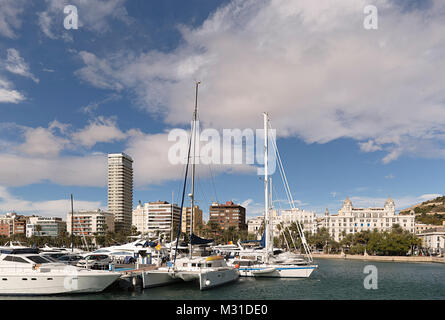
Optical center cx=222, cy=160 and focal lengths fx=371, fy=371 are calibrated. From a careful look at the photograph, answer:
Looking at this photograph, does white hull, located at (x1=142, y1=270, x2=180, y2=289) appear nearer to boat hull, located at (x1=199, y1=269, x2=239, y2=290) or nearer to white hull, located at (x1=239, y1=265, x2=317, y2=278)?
boat hull, located at (x1=199, y1=269, x2=239, y2=290)

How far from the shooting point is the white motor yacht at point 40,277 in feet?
96.7

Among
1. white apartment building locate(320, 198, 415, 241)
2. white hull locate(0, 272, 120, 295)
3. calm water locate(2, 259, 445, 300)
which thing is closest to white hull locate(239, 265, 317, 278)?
calm water locate(2, 259, 445, 300)

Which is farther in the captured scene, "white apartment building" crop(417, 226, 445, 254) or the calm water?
"white apartment building" crop(417, 226, 445, 254)

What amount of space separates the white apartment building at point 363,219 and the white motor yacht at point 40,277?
165368 millimetres

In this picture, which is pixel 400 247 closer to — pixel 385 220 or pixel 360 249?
pixel 360 249

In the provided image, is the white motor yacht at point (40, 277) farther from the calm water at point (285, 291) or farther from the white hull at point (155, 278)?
the white hull at point (155, 278)

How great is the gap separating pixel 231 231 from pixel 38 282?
140 metres

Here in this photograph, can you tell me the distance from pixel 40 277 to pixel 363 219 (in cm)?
17769

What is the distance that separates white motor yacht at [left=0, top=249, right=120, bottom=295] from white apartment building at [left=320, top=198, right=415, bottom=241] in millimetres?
165368

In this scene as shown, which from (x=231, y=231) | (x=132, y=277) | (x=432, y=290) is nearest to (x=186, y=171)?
(x=132, y=277)

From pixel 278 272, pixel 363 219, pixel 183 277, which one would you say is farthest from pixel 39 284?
pixel 363 219

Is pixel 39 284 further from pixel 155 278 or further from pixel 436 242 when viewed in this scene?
pixel 436 242

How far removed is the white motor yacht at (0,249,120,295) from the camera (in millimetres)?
29484

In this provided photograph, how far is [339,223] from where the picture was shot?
18588cm
